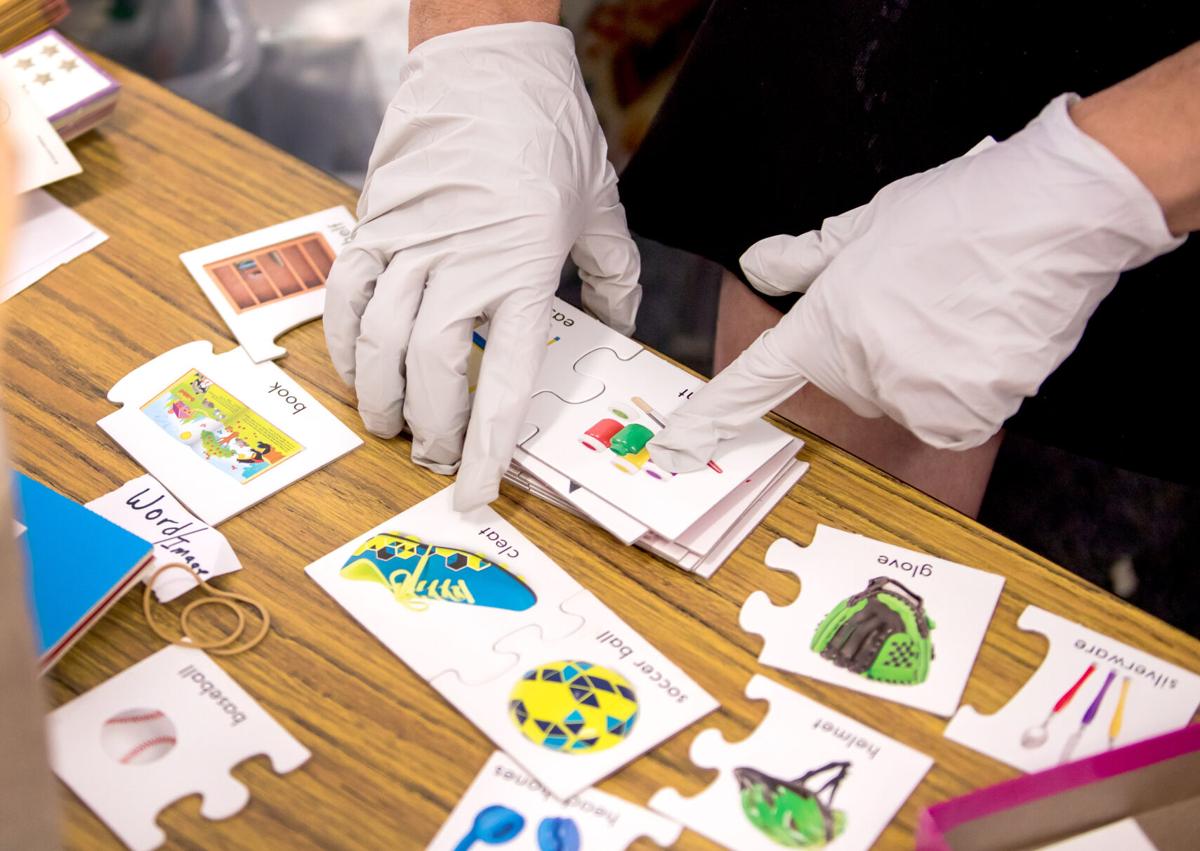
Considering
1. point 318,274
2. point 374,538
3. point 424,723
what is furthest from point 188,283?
point 424,723

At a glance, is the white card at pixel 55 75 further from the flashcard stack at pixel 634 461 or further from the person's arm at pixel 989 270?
the person's arm at pixel 989 270

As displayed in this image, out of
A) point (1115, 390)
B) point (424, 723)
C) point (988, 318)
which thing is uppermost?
point (988, 318)

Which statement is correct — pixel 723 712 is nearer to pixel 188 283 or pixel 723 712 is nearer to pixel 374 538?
pixel 374 538

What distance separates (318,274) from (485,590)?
437 millimetres

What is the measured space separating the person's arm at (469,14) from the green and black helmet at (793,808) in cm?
77

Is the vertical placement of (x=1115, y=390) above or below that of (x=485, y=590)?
below

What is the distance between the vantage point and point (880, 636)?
805 millimetres

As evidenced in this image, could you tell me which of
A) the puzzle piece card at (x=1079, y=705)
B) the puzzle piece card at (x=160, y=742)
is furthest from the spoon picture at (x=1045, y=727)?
the puzzle piece card at (x=160, y=742)

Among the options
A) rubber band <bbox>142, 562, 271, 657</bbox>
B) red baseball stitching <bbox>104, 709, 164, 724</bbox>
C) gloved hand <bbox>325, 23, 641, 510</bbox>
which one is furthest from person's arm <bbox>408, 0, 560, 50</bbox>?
red baseball stitching <bbox>104, 709, 164, 724</bbox>

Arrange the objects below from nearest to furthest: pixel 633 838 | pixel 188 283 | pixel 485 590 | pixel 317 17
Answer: pixel 633 838 < pixel 485 590 < pixel 188 283 < pixel 317 17

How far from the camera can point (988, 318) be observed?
0.83 metres

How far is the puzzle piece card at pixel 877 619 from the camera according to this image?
2.56ft

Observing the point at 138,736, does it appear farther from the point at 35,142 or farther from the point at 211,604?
the point at 35,142

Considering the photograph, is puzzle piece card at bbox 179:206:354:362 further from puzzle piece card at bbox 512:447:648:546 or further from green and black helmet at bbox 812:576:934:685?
green and black helmet at bbox 812:576:934:685
